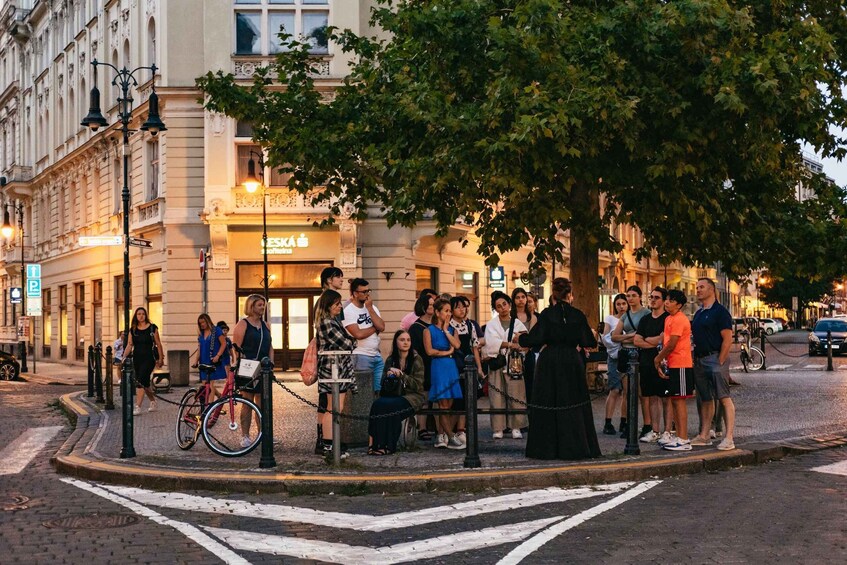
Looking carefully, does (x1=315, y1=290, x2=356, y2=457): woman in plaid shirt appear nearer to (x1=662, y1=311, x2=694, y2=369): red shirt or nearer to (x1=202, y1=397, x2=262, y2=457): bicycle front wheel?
(x1=202, y1=397, x2=262, y2=457): bicycle front wheel

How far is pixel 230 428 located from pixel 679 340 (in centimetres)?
512

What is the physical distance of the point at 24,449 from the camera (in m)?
15.2

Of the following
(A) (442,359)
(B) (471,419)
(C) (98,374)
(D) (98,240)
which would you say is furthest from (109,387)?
(B) (471,419)

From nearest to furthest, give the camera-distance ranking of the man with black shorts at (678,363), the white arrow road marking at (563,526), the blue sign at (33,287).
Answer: the white arrow road marking at (563,526), the man with black shorts at (678,363), the blue sign at (33,287)

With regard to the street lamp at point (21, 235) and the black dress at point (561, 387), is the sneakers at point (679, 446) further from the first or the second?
the street lamp at point (21, 235)

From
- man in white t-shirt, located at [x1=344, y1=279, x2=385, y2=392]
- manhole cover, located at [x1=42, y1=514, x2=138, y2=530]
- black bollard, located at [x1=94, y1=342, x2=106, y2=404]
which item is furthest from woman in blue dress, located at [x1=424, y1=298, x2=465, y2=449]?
black bollard, located at [x1=94, y1=342, x2=106, y2=404]

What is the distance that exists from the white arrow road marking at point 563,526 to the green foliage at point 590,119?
6693mm

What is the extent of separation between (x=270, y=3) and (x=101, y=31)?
32.4 feet

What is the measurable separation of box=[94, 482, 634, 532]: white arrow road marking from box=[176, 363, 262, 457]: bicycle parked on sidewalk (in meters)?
1.80

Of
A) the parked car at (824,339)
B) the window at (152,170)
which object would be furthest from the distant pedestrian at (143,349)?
the parked car at (824,339)

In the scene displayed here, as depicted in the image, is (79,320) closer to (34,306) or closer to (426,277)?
(34,306)

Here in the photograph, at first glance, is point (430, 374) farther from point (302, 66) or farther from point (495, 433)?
point (302, 66)

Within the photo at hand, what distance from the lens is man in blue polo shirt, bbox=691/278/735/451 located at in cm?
1274

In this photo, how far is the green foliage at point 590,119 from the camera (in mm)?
16688
